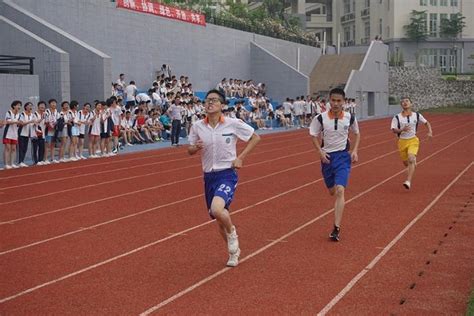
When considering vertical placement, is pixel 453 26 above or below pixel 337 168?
above

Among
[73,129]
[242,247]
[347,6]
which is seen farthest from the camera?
[347,6]

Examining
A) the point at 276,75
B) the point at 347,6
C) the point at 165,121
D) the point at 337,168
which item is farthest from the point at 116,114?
the point at 347,6

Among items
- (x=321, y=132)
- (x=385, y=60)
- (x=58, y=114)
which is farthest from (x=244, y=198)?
(x=385, y=60)

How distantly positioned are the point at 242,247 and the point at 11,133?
1099 centimetres

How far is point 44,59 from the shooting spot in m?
21.5

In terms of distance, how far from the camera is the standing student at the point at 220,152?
7.01 m

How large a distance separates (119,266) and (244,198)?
16.1 ft

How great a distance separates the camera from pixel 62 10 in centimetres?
2616

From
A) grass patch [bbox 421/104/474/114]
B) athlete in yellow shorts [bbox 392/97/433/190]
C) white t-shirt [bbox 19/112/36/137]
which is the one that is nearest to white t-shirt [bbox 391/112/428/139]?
athlete in yellow shorts [bbox 392/97/433/190]

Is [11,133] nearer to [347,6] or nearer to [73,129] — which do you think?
[73,129]

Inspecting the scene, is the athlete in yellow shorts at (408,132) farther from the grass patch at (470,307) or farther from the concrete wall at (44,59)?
the concrete wall at (44,59)

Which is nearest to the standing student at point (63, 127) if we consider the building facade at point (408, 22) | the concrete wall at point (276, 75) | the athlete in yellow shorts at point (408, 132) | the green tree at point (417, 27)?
the athlete in yellow shorts at point (408, 132)

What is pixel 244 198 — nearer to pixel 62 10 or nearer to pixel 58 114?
pixel 58 114

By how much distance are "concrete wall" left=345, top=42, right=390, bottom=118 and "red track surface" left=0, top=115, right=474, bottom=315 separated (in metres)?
33.3
